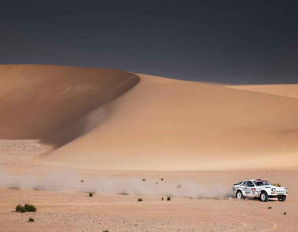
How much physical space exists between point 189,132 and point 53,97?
36.0 metres

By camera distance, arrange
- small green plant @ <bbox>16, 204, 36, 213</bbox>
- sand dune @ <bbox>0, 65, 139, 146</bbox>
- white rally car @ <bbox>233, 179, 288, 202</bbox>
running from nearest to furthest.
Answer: small green plant @ <bbox>16, 204, 36, 213</bbox>, white rally car @ <bbox>233, 179, 288, 202</bbox>, sand dune @ <bbox>0, 65, 139, 146</bbox>

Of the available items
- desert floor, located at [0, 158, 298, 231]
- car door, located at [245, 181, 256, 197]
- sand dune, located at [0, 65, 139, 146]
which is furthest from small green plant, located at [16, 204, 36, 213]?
sand dune, located at [0, 65, 139, 146]

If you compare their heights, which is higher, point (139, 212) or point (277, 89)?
point (277, 89)

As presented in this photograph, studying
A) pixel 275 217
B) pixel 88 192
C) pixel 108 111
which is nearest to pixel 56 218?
pixel 275 217

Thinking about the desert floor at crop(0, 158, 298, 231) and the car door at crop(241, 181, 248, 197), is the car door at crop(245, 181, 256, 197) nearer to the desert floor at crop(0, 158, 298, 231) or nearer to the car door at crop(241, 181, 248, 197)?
the car door at crop(241, 181, 248, 197)

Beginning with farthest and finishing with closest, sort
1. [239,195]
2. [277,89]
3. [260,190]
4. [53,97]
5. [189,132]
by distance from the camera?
[277,89] → [53,97] → [189,132] → [239,195] → [260,190]

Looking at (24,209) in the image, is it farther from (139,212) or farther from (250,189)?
(250,189)

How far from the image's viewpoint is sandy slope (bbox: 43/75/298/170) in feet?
195

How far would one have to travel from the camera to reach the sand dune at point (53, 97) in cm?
8369

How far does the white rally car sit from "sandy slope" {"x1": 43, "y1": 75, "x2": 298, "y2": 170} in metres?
18.8

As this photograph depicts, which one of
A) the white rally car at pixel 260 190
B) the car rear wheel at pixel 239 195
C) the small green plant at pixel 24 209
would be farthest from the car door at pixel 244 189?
the small green plant at pixel 24 209

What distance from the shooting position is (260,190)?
112 feet

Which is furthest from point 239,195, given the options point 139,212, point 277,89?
point 277,89

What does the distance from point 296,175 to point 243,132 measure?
70.0 feet
